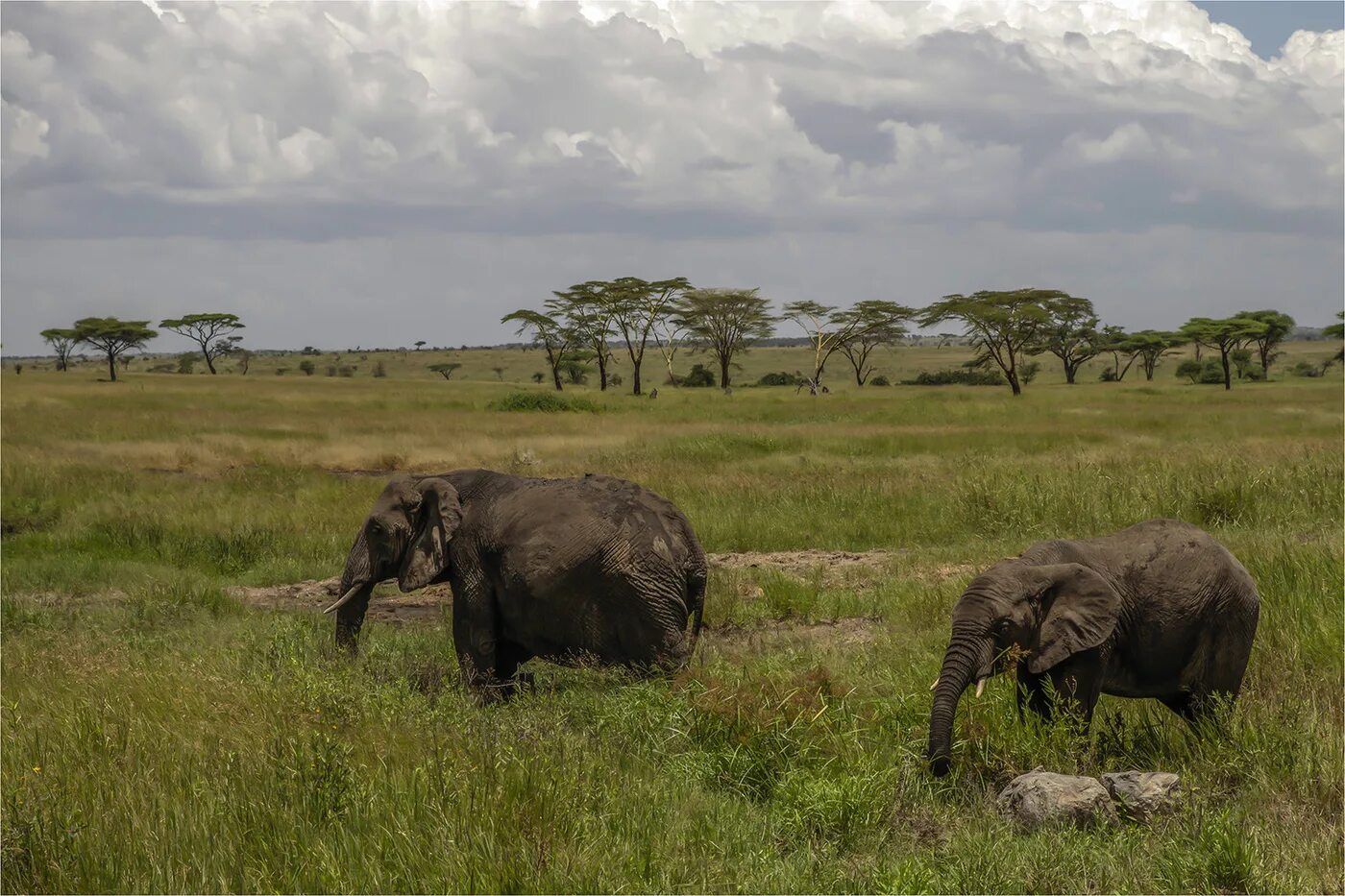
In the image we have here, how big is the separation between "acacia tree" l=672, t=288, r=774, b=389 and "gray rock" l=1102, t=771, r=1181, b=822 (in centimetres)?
6640

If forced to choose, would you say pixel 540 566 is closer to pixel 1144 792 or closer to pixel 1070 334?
pixel 1144 792

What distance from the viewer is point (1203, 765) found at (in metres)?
5.79

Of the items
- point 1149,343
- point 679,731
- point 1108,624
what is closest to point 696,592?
point 679,731

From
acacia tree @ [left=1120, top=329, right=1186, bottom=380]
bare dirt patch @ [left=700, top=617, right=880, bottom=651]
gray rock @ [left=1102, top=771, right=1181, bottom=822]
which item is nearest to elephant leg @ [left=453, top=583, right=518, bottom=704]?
bare dirt patch @ [left=700, top=617, right=880, bottom=651]

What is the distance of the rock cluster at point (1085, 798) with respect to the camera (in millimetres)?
4941

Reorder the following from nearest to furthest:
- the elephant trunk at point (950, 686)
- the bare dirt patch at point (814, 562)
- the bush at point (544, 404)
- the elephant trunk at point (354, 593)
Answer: the elephant trunk at point (950, 686), the elephant trunk at point (354, 593), the bare dirt patch at point (814, 562), the bush at point (544, 404)

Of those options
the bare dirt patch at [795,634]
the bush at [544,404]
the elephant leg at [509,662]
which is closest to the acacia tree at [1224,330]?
the bush at [544,404]

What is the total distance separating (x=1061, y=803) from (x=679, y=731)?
1.93 meters

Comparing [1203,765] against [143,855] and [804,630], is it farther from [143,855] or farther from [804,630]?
[143,855]

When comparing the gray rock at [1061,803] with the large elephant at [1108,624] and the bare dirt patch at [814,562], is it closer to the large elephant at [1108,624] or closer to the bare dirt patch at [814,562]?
the large elephant at [1108,624]

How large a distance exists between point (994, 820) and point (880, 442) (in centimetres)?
2087

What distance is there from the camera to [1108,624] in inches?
222

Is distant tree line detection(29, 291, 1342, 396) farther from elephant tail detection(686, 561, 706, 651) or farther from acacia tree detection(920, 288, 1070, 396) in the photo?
elephant tail detection(686, 561, 706, 651)

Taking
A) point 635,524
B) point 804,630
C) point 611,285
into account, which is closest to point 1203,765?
point 635,524
